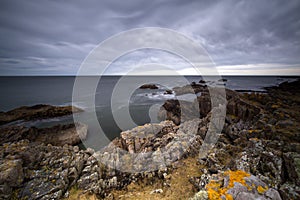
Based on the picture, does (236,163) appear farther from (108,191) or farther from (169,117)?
(169,117)

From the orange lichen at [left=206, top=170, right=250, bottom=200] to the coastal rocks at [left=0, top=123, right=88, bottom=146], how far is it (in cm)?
1597

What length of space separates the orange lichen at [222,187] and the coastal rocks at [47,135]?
52.4 feet

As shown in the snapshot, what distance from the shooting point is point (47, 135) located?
17078 millimetres

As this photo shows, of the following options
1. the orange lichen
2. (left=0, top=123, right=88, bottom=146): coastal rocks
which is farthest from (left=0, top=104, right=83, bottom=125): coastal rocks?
the orange lichen

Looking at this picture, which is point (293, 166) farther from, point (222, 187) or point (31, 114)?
point (31, 114)

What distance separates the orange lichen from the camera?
5.57 m

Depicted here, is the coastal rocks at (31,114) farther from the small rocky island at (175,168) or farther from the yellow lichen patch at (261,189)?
the yellow lichen patch at (261,189)

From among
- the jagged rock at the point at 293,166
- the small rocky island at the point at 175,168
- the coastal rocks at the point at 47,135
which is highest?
the jagged rock at the point at 293,166

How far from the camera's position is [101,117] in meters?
25.5

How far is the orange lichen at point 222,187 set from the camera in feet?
18.3

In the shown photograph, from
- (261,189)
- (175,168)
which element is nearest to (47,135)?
(175,168)

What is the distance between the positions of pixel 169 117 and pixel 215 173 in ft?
47.9

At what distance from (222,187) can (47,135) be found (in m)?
19.5

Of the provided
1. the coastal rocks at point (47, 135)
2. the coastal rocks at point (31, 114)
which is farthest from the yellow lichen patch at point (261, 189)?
the coastal rocks at point (31, 114)
